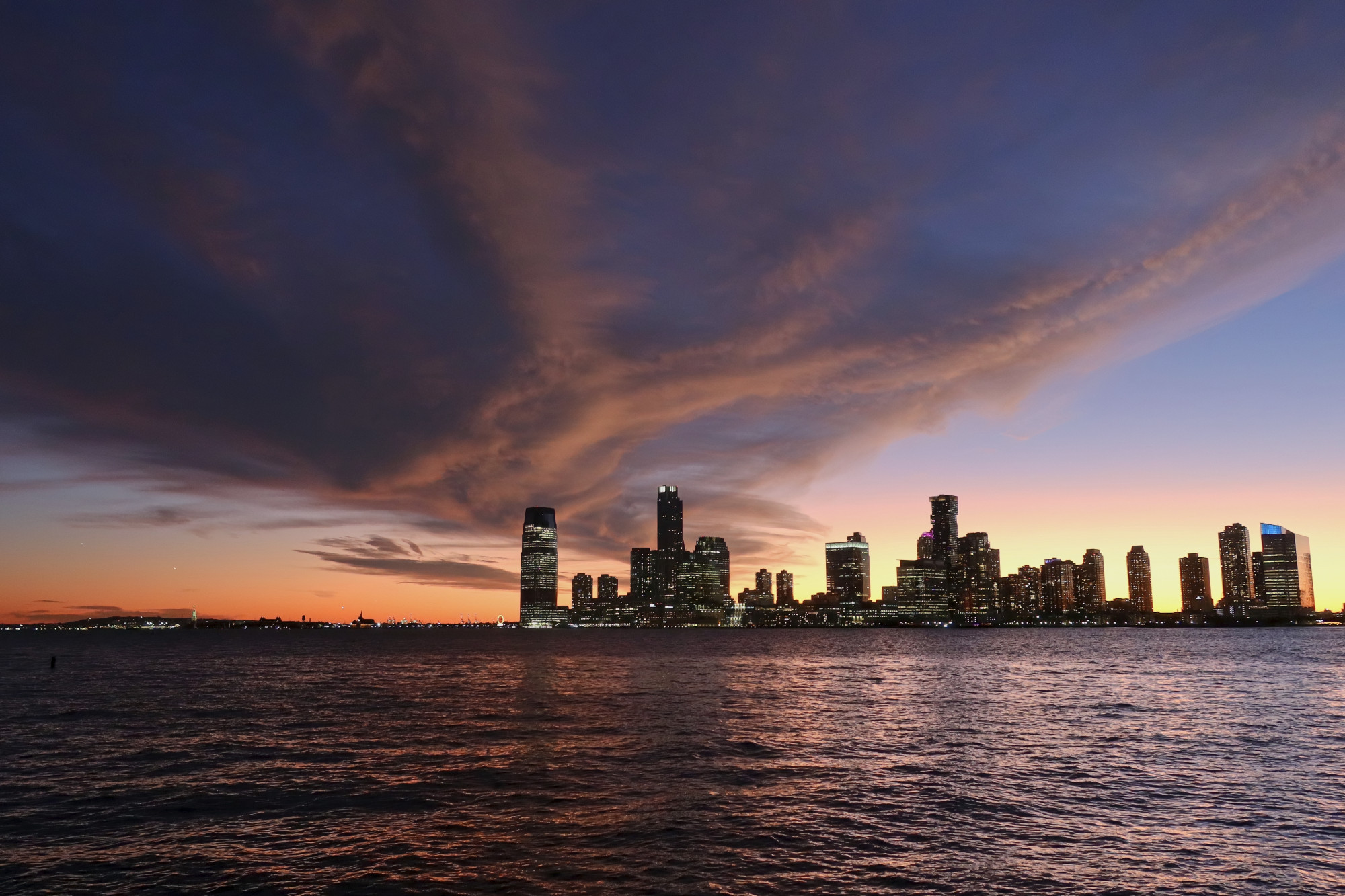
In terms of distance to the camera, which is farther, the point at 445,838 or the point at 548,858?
the point at 445,838

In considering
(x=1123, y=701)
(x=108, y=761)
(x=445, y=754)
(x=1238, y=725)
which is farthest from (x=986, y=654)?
(x=108, y=761)

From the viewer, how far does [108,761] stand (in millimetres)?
50469

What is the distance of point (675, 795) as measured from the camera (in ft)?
133

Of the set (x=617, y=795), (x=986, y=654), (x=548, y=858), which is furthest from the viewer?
(x=986, y=654)

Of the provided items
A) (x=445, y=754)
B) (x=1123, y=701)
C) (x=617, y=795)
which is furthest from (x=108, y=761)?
(x=1123, y=701)

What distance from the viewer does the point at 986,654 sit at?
197625 millimetres

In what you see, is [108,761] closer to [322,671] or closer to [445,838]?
[445,838]

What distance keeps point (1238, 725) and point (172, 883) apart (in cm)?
7237

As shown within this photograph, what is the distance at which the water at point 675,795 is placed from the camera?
2875 cm

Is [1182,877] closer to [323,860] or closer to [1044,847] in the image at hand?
[1044,847]

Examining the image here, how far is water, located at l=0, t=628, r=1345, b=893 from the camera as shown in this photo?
2875 cm

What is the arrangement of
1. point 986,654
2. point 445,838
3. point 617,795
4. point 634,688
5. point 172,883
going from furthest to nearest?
point 986,654, point 634,688, point 617,795, point 445,838, point 172,883

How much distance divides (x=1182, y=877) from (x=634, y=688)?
76.8 metres

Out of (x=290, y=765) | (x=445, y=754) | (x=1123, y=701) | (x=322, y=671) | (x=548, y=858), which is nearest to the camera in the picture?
(x=548, y=858)
